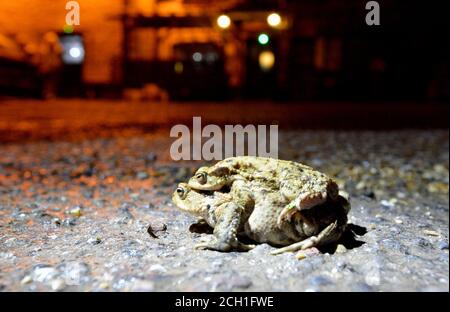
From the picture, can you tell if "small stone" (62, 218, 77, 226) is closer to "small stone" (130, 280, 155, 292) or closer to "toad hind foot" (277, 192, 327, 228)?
"small stone" (130, 280, 155, 292)

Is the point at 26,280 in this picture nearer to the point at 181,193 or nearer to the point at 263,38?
the point at 181,193

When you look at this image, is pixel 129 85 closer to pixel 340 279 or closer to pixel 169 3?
pixel 169 3

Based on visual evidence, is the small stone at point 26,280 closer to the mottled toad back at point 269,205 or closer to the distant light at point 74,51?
the mottled toad back at point 269,205

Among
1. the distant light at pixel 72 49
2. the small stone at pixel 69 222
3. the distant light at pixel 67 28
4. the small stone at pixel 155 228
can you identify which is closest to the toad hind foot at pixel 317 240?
the small stone at pixel 155 228

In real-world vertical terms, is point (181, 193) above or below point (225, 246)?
above

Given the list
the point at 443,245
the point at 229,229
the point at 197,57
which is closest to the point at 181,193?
the point at 229,229

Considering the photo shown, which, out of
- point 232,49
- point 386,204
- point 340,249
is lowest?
point 386,204

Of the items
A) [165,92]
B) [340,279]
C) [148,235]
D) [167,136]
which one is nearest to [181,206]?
[148,235]
